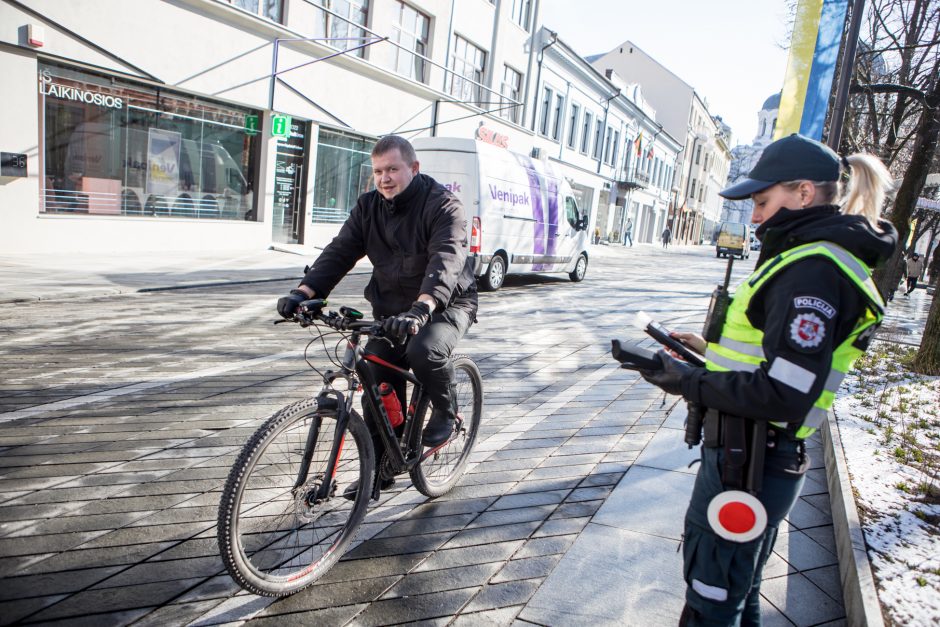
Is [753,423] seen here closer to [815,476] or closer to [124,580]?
[124,580]

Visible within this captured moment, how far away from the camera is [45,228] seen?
1186 cm

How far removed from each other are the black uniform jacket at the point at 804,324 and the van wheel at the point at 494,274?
10.9m

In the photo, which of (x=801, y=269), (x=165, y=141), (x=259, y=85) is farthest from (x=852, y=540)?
(x=259, y=85)

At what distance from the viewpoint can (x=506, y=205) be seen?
12.7m

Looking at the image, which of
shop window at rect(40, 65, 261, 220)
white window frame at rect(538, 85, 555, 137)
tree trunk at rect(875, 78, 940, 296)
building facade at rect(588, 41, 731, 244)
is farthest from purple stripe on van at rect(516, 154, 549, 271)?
building facade at rect(588, 41, 731, 244)

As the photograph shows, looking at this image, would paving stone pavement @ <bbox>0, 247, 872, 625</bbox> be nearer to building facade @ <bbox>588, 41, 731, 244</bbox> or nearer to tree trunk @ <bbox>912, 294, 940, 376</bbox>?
tree trunk @ <bbox>912, 294, 940, 376</bbox>

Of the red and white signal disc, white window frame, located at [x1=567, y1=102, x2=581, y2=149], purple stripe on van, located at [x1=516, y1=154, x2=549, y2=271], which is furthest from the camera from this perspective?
white window frame, located at [x1=567, y1=102, x2=581, y2=149]

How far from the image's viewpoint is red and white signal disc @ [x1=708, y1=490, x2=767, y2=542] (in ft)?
5.75

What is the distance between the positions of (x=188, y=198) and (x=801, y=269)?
49.8 feet

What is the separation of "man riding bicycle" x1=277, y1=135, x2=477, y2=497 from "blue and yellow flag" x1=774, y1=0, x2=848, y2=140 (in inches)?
239

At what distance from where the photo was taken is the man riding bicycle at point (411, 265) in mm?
3025

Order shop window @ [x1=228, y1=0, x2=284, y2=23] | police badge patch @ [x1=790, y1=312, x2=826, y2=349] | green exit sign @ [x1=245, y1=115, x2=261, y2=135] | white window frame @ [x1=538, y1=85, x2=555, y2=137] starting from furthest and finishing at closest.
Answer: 1. white window frame @ [x1=538, y1=85, x2=555, y2=137]
2. green exit sign @ [x1=245, y1=115, x2=261, y2=135]
3. shop window @ [x1=228, y1=0, x2=284, y2=23]
4. police badge patch @ [x1=790, y1=312, x2=826, y2=349]

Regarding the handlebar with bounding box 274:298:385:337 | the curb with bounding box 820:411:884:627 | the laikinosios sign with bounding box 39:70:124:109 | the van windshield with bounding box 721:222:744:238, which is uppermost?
the laikinosios sign with bounding box 39:70:124:109

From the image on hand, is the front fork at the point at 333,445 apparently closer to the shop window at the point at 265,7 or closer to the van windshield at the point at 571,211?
the van windshield at the point at 571,211
